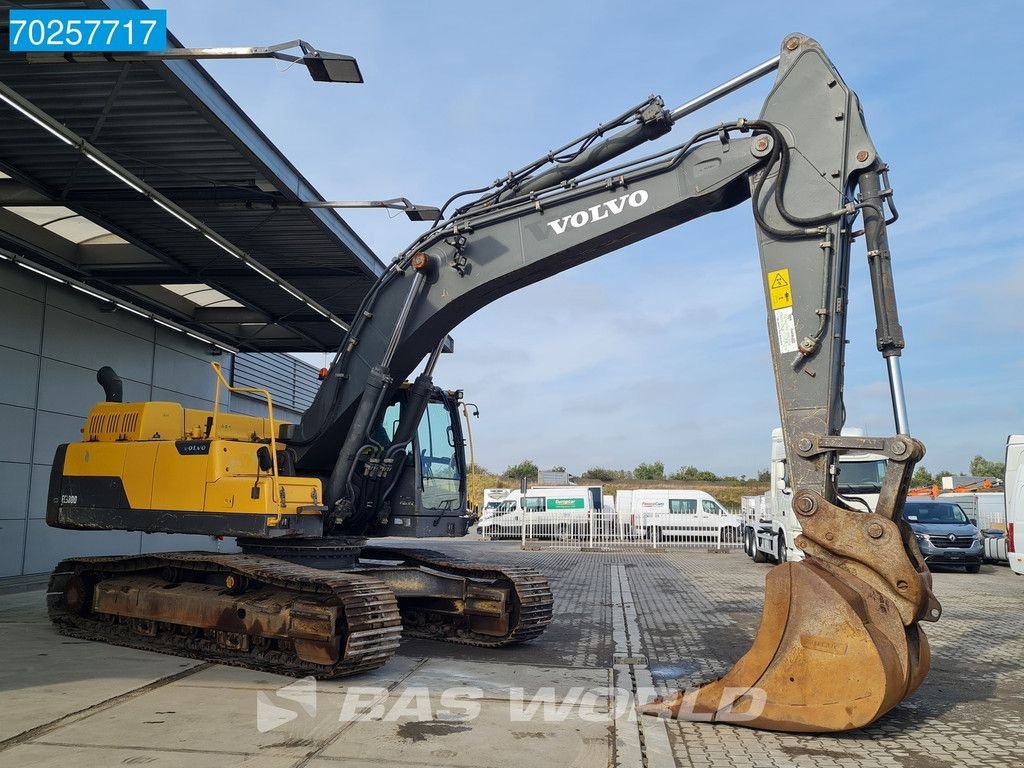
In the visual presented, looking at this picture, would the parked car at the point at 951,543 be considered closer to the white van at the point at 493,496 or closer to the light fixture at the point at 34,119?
the white van at the point at 493,496

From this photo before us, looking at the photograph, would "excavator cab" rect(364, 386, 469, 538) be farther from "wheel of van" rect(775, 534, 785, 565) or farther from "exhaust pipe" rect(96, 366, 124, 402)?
"wheel of van" rect(775, 534, 785, 565)

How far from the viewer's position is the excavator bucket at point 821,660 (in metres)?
5.11

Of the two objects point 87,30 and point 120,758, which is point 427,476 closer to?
point 120,758

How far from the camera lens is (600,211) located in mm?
7297

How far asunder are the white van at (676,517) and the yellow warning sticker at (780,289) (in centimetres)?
2132

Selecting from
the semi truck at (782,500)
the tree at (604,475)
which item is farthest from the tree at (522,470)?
the semi truck at (782,500)

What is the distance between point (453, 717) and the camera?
5.89 meters

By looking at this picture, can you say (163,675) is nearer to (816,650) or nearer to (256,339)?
(816,650)

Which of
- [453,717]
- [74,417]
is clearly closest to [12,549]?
[74,417]

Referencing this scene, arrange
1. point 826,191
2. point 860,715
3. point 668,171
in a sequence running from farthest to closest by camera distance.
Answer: point 668,171, point 826,191, point 860,715

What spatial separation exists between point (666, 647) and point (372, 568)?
323cm

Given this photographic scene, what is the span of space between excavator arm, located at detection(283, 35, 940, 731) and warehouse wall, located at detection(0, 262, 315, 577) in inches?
296

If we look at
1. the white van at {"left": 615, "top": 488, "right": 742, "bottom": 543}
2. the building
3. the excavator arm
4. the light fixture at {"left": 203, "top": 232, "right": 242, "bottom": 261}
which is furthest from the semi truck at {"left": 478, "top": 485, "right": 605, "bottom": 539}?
the excavator arm

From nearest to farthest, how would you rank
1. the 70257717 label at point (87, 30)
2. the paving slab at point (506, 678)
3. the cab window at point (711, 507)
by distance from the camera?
1. the paving slab at point (506, 678)
2. the 70257717 label at point (87, 30)
3. the cab window at point (711, 507)
